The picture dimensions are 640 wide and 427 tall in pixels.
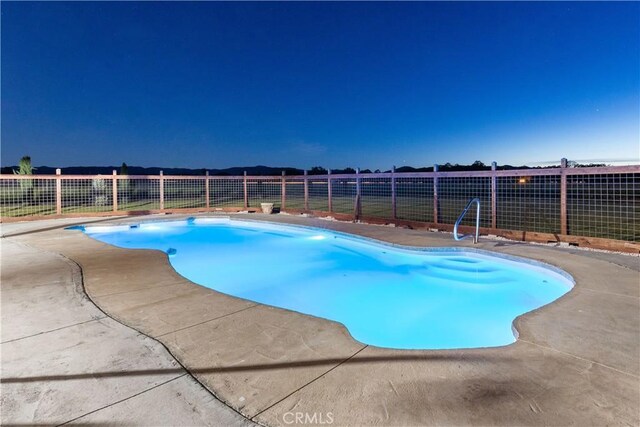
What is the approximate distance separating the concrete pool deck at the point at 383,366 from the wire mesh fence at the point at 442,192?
10.9ft

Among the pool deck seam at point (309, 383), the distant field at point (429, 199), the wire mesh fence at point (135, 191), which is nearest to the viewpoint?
the pool deck seam at point (309, 383)

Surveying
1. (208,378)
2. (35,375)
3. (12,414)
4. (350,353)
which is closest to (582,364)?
(350,353)

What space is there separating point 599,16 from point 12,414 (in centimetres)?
1234

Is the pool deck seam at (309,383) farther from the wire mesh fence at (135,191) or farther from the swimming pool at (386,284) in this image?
the wire mesh fence at (135,191)

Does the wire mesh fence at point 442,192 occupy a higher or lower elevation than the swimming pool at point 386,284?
higher

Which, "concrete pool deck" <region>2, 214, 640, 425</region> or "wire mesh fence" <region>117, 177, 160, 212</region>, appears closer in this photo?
"concrete pool deck" <region>2, 214, 640, 425</region>

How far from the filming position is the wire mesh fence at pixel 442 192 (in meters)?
5.63

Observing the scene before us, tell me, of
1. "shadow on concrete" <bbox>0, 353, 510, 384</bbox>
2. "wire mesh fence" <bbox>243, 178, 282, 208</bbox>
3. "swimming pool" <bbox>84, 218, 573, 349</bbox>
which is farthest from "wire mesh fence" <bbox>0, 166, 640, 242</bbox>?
"shadow on concrete" <bbox>0, 353, 510, 384</bbox>

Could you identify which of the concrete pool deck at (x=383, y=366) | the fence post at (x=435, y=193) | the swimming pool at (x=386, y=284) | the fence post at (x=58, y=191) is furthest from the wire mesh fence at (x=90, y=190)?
the fence post at (x=435, y=193)

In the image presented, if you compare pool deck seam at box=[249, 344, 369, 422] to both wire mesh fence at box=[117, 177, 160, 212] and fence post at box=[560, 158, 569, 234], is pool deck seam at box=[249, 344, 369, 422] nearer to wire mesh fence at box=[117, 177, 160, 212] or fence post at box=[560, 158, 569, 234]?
fence post at box=[560, 158, 569, 234]

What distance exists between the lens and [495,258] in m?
4.87

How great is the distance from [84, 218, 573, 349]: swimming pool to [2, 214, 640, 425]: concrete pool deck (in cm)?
60

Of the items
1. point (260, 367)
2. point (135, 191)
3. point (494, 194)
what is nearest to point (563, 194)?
point (494, 194)

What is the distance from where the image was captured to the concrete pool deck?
4.51 feet
